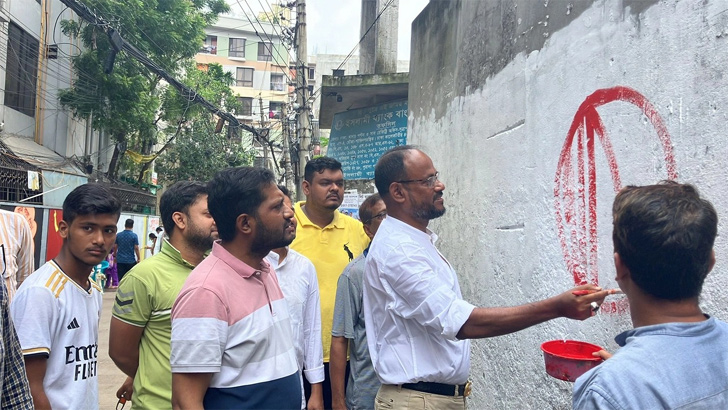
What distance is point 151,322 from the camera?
232cm

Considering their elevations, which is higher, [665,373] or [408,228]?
[408,228]

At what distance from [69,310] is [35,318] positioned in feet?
0.53

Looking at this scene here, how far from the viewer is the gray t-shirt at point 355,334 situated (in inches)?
116

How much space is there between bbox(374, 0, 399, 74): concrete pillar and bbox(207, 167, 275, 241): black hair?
7.09m

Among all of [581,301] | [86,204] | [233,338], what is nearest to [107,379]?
[86,204]

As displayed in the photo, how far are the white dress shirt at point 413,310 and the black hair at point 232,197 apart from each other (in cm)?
58

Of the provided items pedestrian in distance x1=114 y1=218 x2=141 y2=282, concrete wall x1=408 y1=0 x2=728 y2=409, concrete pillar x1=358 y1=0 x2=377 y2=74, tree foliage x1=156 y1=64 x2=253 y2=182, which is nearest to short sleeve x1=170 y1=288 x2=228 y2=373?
concrete wall x1=408 y1=0 x2=728 y2=409

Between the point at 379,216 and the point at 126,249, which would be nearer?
the point at 379,216

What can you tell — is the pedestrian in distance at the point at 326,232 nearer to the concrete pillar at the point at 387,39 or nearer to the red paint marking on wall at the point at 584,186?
the red paint marking on wall at the point at 584,186

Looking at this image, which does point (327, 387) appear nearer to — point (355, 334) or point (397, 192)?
point (355, 334)

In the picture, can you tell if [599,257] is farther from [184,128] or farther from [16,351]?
[184,128]

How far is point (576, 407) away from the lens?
3.97 feet

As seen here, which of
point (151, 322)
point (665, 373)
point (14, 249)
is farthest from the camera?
point (14, 249)

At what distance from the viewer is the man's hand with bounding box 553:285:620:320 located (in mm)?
1633
